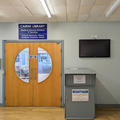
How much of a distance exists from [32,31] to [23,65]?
1.06m

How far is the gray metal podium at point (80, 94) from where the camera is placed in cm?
349

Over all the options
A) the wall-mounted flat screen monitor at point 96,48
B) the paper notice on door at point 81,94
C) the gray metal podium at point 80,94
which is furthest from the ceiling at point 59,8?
the paper notice on door at point 81,94

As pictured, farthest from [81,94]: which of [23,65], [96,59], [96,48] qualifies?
[23,65]

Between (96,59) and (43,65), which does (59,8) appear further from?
(96,59)

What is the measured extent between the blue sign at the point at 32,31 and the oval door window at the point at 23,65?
0.49 m

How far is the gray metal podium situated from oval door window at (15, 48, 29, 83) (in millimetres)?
1491

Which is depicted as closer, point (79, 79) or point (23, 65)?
point (79, 79)

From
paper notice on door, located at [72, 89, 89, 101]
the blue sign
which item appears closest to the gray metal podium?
paper notice on door, located at [72, 89, 89, 101]

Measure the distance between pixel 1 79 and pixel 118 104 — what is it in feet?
11.8

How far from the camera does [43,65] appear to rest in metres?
4.45

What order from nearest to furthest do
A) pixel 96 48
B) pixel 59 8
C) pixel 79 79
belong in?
pixel 59 8
pixel 79 79
pixel 96 48

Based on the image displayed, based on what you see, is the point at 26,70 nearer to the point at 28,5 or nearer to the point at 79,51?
the point at 79,51

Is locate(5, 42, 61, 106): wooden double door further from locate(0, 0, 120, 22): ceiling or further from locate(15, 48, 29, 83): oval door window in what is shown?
locate(0, 0, 120, 22): ceiling

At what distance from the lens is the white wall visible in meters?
4.40
